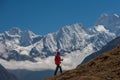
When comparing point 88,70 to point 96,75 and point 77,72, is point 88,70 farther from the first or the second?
point 96,75

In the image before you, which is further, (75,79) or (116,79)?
(75,79)

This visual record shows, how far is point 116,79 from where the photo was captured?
31.6 m

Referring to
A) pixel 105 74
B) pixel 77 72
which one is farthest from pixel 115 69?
pixel 77 72

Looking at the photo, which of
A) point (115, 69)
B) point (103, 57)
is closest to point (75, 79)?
point (115, 69)

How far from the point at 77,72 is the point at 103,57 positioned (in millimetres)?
3933

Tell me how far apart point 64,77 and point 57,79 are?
2.62 feet

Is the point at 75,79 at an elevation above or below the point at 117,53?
below

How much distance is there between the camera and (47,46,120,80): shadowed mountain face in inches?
1300

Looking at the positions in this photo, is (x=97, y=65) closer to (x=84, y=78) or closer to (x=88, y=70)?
(x=88, y=70)

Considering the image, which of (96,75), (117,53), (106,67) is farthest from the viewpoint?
(117,53)

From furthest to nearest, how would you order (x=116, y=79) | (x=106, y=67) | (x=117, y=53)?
(x=117, y=53) → (x=106, y=67) → (x=116, y=79)

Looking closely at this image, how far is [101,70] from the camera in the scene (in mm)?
35719

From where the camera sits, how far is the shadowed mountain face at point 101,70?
1300 inches

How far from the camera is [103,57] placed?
40.5 metres
